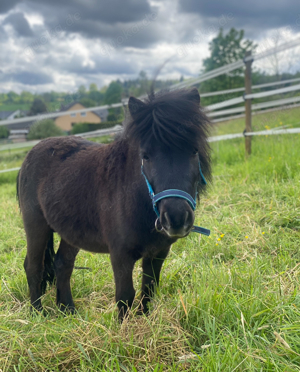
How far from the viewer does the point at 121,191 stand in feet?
7.57

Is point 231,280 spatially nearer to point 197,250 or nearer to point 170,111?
point 197,250

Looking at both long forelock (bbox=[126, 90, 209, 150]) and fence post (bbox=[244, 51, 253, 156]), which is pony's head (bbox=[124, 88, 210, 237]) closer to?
long forelock (bbox=[126, 90, 209, 150])

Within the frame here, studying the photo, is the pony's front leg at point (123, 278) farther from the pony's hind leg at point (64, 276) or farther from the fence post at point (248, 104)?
the fence post at point (248, 104)

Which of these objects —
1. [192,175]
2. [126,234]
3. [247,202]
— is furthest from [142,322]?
[247,202]

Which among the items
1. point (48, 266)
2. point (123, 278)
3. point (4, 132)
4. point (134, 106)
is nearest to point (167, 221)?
point (123, 278)

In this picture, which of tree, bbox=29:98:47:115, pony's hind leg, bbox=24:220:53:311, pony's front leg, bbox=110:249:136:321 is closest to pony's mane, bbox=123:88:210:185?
pony's front leg, bbox=110:249:136:321

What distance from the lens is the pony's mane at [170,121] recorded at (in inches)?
77.0

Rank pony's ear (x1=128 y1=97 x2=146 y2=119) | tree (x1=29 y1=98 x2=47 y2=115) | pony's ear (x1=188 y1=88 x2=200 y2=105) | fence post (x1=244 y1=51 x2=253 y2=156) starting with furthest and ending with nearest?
1. tree (x1=29 y1=98 x2=47 y2=115)
2. fence post (x1=244 y1=51 x2=253 y2=156)
3. pony's ear (x1=188 y1=88 x2=200 y2=105)
4. pony's ear (x1=128 y1=97 x2=146 y2=119)

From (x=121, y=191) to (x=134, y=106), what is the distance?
0.67 metres

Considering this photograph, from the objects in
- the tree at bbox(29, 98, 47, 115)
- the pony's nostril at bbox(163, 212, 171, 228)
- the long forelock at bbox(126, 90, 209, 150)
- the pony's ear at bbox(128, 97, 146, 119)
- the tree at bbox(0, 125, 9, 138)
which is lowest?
the pony's nostril at bbox(163, 212, 171, 228)

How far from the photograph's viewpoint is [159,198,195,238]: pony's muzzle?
5.61 feet

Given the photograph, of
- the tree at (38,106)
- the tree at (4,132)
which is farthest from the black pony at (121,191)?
the tree at (4,132)

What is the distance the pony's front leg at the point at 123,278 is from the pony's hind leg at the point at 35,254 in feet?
3.55

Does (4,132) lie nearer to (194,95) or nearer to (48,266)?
(48,266)
